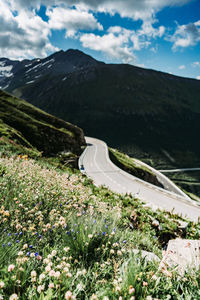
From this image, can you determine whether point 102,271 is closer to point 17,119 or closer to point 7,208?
point 7,208

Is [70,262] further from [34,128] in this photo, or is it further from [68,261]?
[34,128]

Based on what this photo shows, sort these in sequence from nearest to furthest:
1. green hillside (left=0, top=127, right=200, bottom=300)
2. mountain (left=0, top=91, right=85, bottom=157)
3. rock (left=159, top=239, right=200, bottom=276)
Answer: green hillside (left=0, top=127, right=200, bottom=300) < rock (left=159, top=239, right=200, bottom=276) < mountain (left=0, top=91, right=85, bottom=157)

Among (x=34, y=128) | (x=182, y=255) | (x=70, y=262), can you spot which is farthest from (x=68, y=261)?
(x=34, y=128)

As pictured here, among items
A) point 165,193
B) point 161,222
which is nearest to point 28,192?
point 161,222

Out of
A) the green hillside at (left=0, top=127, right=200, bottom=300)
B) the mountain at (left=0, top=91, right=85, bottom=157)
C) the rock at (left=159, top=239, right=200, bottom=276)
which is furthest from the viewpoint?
the mountain at (left=0, top=91, right=85, bottom=157)

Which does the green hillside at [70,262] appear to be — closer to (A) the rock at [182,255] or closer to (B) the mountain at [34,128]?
(A) the rock at [182,255]

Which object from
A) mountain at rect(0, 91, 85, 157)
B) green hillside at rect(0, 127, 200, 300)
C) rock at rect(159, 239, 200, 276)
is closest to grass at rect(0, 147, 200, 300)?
green hillside at rect(0, 127, 200, 300)

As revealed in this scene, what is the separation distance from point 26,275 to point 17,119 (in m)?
35.3

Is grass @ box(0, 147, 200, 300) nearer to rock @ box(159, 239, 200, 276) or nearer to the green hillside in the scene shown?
the green hillside

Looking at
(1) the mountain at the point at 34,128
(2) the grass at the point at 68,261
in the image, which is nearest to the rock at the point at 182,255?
(2) the grass at the point at 68,261

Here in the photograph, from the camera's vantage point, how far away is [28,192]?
16.2ft

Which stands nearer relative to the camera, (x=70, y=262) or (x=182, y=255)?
(x=70, y=262)

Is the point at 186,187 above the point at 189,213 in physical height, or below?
below

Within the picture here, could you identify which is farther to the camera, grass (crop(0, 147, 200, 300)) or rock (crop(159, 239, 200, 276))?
rock (crop(159, 239, 200, 276))
